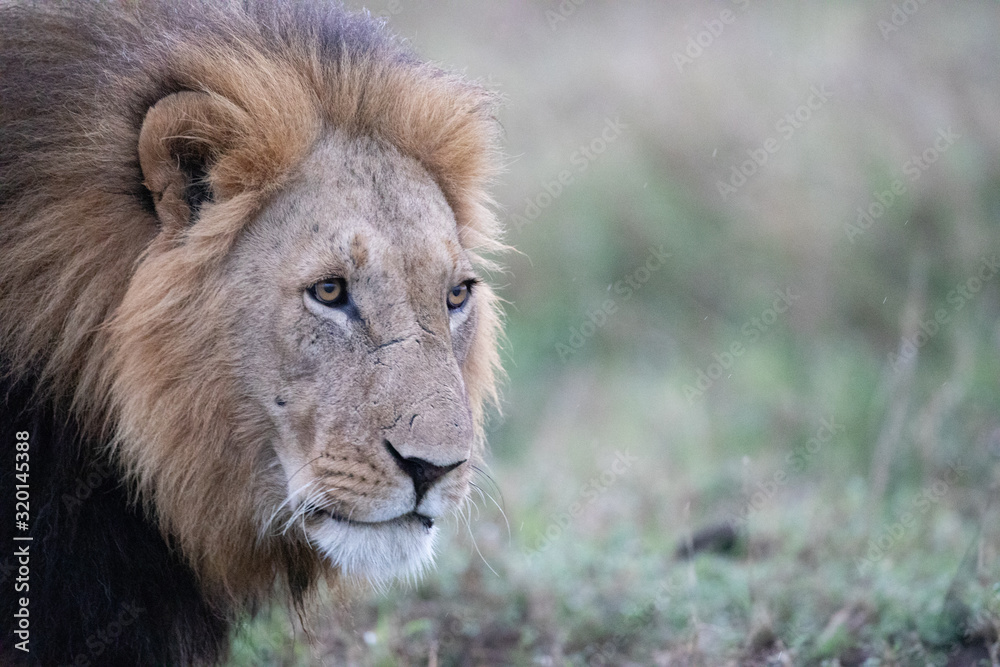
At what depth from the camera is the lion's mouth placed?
276 centimetres

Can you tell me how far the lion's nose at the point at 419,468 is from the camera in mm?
2676

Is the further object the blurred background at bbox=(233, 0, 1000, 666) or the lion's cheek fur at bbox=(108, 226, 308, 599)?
the blurred background at bbox=(233, 0, 1000, 666)

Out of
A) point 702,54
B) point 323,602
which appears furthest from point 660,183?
point 323,602

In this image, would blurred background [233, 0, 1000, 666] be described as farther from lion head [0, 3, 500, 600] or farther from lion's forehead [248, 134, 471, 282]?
lion's forehead [248, 134, 471, 282]

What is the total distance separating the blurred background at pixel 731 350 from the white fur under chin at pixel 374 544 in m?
0.90

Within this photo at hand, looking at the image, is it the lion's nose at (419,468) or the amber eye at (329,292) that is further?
the amber eye at (329,292)

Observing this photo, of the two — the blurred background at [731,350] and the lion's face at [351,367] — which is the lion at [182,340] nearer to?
the lion's face at [351,367]

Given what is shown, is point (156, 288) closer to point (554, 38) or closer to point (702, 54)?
point (702, 54)

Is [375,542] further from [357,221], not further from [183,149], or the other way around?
[183,149]

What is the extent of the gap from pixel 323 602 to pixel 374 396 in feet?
3.92

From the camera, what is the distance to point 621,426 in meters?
7.68

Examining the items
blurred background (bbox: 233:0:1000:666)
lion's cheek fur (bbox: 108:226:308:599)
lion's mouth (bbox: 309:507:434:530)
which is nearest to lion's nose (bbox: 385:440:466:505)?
lion's mouth (bbox: 309:507:434:530)

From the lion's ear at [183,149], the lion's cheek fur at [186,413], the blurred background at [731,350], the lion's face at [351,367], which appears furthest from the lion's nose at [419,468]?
the blurred background at [731,350]

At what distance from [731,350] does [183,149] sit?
243 inches
